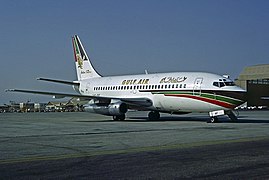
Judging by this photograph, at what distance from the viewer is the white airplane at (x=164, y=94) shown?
2858 centimetres

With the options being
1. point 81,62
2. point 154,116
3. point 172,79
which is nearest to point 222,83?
point 172,79

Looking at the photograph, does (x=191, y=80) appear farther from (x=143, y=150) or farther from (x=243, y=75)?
(x=243, y=75)

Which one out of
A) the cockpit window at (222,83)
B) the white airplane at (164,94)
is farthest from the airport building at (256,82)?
the cockpit window at (222,83)

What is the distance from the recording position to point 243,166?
973 cm

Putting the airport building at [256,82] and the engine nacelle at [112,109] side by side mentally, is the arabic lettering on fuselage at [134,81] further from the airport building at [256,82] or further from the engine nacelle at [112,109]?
the airport building at [256,82]

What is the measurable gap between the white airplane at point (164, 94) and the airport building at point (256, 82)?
2482 inches

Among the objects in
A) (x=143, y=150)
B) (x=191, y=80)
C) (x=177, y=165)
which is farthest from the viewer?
(x=191, y=80)

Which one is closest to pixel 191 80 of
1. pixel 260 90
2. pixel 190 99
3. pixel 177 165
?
pixel 190 99

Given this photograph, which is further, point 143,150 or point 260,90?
point 260,90

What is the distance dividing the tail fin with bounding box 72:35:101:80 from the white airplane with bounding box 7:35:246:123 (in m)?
2.84

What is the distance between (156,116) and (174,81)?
4560 mm

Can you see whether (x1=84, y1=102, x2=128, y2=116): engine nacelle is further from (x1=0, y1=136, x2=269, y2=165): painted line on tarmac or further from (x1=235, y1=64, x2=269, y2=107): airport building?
(x1=235, y1=64, x2=269, y2=107): airport building

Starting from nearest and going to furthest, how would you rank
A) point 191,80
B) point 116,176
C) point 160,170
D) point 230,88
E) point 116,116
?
point 116,176 → point 160,170 → point 230,88 → point 191,80 → point 116,116

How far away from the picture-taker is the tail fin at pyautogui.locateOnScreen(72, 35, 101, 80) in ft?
141
